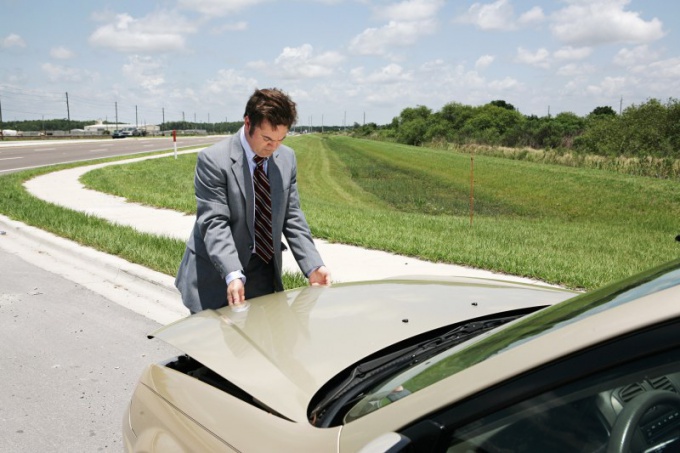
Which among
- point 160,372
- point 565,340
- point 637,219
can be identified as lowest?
point 637,219

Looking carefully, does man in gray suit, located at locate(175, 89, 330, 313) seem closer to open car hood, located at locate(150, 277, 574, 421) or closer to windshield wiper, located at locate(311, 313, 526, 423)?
open car hood, located at locate(150, 277, 574, 421)

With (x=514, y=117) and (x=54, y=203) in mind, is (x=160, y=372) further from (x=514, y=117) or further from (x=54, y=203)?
(x=514, y=117)

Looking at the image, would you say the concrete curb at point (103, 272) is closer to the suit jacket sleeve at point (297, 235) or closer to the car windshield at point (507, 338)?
the suit jacket sleeve at point (297, 235)

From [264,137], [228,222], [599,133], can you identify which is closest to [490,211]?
[228,222]

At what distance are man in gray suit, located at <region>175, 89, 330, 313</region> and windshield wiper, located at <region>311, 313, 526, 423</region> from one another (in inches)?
37.5

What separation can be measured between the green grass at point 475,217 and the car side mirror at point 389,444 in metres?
4.90

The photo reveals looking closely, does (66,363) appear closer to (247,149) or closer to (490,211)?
(247,149)

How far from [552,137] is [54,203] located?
1627 inches

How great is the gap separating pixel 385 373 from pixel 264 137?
148 centimetres

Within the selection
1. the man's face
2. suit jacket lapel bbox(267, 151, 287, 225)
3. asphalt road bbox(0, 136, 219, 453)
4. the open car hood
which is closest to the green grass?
asphalt road bbox(0, 136, 219, 453)

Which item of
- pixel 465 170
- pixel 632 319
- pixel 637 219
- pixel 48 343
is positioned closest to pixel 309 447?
pixel 632 319

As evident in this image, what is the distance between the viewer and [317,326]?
2307 mm

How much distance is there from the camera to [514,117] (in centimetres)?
9444

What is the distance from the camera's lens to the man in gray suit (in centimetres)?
295
